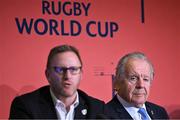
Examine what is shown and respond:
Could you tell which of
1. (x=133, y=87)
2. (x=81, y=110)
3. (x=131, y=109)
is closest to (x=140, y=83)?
(x=133, y=87)

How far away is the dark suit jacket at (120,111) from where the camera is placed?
208cm

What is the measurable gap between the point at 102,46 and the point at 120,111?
722mm

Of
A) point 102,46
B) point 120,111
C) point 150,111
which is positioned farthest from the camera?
point 102,46

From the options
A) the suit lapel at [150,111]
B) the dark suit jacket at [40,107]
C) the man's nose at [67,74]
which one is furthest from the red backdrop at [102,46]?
the man's nose at [67,74]

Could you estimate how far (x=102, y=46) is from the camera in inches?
109

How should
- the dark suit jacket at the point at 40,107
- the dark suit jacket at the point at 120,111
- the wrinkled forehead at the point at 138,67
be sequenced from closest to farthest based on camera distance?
1. the dark suit jacket at the point at 40,107
2. the dark suit jacket at the point at 120,111
3. the wrinkled forehead at the point at 138,67

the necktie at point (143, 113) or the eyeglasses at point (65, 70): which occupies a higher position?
the eyeglasses at point (65, 70)

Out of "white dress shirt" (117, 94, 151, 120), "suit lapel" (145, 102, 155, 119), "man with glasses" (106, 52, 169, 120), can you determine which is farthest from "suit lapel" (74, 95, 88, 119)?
"suit lapel" (145, 102, 155, 119)

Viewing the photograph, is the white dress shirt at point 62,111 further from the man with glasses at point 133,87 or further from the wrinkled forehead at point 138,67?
the wrinkled forehead at point 138,67

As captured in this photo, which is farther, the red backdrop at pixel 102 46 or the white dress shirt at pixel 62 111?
the red backdrop at pixel 102 46

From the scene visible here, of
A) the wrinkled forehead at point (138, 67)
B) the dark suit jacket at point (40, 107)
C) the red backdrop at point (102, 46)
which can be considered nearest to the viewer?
the dark suit jacket at point (40, 107)

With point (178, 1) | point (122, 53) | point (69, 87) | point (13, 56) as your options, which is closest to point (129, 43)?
point (122, 53)

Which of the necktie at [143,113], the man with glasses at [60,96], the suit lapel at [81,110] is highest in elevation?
the man with glasses at [60,96]

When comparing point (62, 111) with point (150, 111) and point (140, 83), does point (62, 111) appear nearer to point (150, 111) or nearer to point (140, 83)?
point (140, 83)
